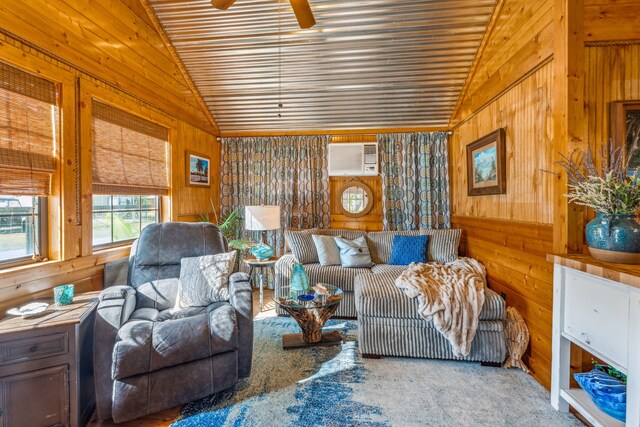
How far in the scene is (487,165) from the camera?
122 inches

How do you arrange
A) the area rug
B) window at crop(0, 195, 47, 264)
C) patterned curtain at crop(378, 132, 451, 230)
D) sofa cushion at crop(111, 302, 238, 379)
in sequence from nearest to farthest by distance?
sofa cushion at crop(111, 302, 238, 379) < the area rug < window at crop(0, 195, 47, 264) < patterned curtain at crop(378, 132, 451, 230)

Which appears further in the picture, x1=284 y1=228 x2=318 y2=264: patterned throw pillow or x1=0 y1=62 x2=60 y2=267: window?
x1=284 y1=228 x2=318 y2=264: patterned throw pillow

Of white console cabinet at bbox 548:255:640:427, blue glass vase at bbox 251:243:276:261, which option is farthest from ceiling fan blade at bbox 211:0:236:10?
white console cabinet at bbox 548:255:640:427

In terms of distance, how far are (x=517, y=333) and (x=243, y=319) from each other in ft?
7.01

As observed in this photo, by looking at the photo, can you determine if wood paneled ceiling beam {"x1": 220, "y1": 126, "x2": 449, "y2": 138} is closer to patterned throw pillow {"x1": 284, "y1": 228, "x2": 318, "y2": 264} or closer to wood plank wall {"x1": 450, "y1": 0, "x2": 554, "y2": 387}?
wood plank wall {"x1": 450, "y1": 0, "x2": 554, "y2": 387}

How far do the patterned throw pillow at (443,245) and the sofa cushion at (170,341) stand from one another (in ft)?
8.57

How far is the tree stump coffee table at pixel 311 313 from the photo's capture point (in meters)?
2.51

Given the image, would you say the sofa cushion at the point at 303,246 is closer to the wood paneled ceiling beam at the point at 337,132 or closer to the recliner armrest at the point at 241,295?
the recliner armrest at the point at 241,295

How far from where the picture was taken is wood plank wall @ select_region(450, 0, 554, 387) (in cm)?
216

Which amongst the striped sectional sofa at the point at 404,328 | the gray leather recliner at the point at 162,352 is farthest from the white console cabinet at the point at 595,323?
the gray leather recliner at the point at 162,352

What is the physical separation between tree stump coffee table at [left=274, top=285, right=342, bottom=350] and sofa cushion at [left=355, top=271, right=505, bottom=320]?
0.23 metres

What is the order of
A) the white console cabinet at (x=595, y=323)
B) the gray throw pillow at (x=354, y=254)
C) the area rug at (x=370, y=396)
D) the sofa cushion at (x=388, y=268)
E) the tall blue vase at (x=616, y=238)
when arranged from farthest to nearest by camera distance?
the gray throw pillow at (x=354, y=254)
the sofa cushion at (x=388, y=268)
the area rug at (x=370, y=396)
the tall blue vase at (x=616, y=238)
the white console cabinet at (x=595, y=323)

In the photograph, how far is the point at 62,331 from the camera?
162cm

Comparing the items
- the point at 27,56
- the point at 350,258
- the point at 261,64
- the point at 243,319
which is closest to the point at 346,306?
the point at 350,258
